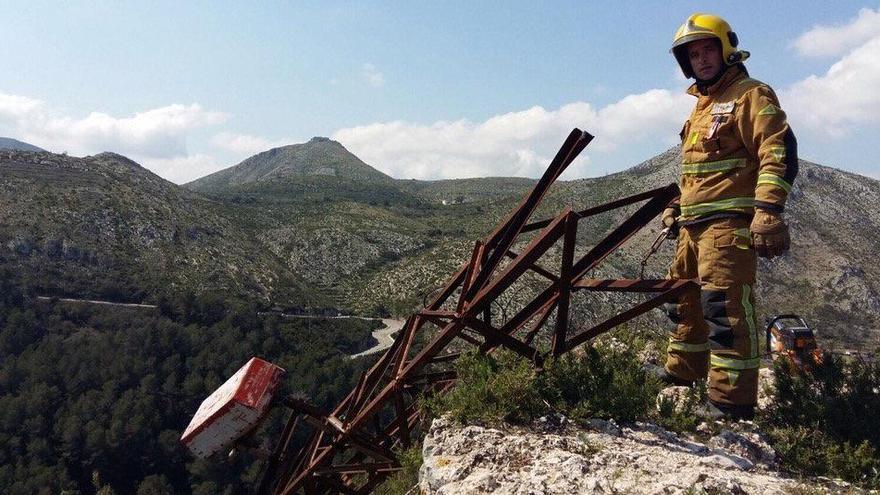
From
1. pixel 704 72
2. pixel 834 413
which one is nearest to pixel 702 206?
pixel 704 72

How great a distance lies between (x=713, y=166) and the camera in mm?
5316

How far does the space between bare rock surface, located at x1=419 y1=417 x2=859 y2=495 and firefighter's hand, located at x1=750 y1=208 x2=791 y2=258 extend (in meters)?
1.67

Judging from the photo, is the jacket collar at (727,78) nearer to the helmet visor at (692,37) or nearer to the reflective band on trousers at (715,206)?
the helmet visor at (692,37)

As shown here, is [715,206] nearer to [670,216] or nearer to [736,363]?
[670,216]

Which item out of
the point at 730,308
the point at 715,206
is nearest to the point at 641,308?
the point at 730,308

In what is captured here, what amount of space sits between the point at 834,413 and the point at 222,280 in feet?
270

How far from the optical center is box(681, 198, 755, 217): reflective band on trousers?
502cm

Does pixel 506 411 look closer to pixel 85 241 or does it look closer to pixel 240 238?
pixel 85 241

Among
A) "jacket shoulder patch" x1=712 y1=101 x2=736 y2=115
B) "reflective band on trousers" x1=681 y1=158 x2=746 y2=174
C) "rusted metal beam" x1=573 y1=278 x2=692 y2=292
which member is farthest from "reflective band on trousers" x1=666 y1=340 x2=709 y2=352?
"jacket shoulder patch" x1=712 y1=101 x2=736 y2=115

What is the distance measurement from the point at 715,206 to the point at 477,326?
254 centimetres

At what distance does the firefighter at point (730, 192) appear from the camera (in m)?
4.66

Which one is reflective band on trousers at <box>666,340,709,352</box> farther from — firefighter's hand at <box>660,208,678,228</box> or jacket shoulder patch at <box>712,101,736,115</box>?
jacket shoulder patch at <box>712,101,736,115</box>

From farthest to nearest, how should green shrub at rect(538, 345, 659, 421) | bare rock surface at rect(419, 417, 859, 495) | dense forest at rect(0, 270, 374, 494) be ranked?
dense forest at rect(0, 270, 374, 494), green shrub at rect(538, 345, 659, 421), bare rock surface at rect(419, 417, 859, 495)

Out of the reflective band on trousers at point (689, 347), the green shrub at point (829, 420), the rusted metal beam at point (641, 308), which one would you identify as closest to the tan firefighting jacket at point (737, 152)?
the rusted metal beam at point (641, 308)
